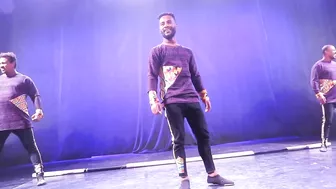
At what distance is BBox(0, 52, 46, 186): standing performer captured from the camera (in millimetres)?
3096

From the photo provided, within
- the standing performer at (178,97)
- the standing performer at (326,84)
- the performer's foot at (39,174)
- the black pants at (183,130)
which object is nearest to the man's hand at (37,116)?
the performer's foot at (39,174)

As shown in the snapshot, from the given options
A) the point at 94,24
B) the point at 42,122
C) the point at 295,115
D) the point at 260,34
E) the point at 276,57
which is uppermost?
the point at 94,24

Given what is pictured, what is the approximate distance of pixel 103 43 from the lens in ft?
17.6

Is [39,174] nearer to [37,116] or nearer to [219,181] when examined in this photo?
[37,116]

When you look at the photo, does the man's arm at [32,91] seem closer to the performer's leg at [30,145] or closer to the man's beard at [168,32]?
the performer's leg at [30,145]

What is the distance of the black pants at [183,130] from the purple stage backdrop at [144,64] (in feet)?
9.70

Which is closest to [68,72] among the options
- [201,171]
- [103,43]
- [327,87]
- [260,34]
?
[103,43]

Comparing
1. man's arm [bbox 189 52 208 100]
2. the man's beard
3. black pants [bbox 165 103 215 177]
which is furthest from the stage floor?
the man's beard

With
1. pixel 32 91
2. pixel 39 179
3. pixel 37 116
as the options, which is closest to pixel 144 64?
pixel 32 91

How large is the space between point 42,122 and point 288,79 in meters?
4.32

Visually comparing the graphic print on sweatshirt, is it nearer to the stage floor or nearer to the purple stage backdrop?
the stage floor

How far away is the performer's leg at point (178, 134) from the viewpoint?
2.39 m

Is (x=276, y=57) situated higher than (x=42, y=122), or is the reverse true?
(x=276, y=57)

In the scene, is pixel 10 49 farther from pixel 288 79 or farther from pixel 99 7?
pixel 288 79
